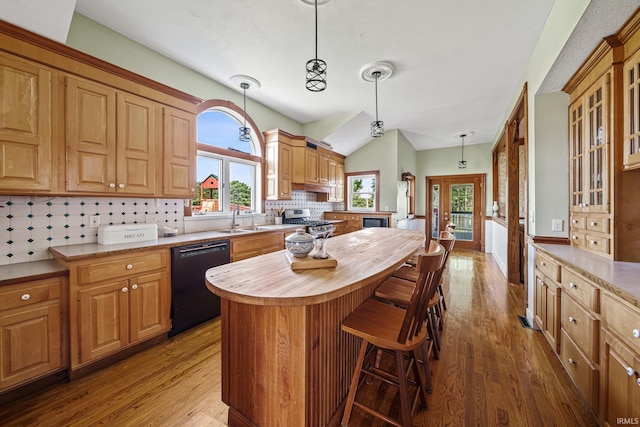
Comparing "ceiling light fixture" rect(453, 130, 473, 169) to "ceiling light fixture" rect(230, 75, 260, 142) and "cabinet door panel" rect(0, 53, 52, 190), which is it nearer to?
"ceiling light fixture" rect(230, 75, 260, 142)

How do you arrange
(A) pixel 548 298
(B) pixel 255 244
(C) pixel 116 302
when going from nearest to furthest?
(C) pixel 116 302
(A) pixel 548 298
(B) pixel 255 244

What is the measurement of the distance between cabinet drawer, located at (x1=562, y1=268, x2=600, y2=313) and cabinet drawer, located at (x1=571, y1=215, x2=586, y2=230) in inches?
23.5

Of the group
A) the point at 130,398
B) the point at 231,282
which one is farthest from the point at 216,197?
the point at 231,282

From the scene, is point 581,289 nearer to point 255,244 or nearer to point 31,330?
point 255,244

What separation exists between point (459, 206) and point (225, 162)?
6.26 metres

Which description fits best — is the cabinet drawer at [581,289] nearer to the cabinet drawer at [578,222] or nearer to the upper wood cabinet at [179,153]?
the cabinet drawer at [578,222]

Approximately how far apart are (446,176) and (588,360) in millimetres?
6214

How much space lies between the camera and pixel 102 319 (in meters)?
1.89

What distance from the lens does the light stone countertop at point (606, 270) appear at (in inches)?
44.7

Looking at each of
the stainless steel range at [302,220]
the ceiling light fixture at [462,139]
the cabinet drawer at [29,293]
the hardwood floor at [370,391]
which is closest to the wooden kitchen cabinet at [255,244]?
the stainless steel range at [302,220]

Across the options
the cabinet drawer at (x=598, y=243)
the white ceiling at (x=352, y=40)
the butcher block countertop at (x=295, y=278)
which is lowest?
the butcher block countertop at (x=295, y=278)

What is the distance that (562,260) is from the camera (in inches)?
69.6

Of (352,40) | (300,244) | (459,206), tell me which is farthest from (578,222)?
(459,206)

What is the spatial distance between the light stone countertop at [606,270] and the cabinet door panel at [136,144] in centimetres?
328
